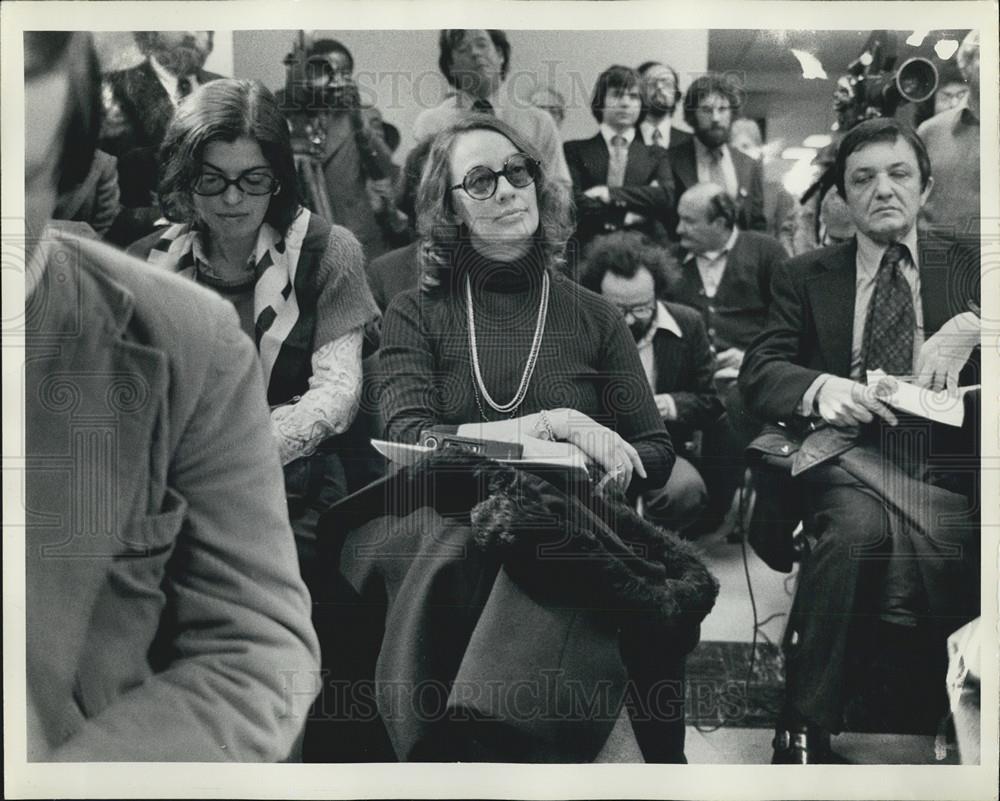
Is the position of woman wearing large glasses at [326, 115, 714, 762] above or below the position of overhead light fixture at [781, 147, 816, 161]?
below

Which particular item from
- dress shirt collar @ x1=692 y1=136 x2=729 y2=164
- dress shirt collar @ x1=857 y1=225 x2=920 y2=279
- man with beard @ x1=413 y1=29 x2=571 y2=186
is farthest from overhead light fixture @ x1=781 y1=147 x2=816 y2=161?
man with beard @ x1=413 y1=29 x2=571 y2=186

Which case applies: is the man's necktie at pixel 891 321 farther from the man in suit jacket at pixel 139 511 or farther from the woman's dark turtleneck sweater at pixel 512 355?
the man in suit jacket at pixel 139 511

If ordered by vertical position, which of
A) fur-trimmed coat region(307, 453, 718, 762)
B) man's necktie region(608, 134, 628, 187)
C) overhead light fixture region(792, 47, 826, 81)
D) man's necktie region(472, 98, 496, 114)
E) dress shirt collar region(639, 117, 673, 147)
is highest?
overhead light fixture region(792, 47, 826, 81)

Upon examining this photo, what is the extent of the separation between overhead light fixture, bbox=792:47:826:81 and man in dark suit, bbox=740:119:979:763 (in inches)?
7.7

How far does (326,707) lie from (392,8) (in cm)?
205

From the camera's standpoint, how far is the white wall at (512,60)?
9.66 ft

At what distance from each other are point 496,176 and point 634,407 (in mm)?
781

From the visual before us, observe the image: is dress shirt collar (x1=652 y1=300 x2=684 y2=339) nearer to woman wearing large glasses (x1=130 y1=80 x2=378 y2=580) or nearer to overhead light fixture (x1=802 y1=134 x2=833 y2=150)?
overhead light fixture (x1=802 y1=134 x2=833 y2=150)

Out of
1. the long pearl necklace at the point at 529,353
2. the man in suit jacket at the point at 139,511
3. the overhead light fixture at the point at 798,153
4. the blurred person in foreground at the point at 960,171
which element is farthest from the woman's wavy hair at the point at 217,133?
the blurred person in foreground at the point at 960,171

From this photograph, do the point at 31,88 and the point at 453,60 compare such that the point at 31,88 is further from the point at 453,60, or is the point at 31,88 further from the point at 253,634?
the point at 253,634

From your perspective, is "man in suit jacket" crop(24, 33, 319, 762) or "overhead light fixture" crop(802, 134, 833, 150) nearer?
"man in suit jacket" crop(24, 33, 319, 762)

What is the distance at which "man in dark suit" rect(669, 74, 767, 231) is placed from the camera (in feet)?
9.71

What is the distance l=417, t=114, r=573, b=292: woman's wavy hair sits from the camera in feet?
9.62

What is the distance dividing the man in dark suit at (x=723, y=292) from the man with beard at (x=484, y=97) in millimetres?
414
